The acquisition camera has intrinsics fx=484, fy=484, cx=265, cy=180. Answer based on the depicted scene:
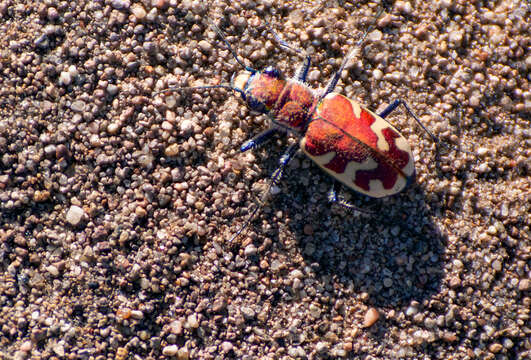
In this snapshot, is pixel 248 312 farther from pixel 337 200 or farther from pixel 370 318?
pixel 337 200

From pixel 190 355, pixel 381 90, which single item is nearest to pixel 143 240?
pixel 190 355

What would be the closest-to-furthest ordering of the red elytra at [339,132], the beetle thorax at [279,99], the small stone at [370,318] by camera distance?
the red elytra at [339,132] < the beetle thorax at [279,99] < the small stone at [370,318]

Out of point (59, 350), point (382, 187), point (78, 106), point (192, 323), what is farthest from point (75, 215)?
point (382, 187)

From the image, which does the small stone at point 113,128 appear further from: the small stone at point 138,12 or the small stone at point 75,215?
the small stone at point 138,12

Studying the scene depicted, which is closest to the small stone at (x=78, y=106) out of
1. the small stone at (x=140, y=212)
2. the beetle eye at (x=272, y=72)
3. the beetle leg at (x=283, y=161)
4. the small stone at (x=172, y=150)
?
the small stone at (x=172, y=150)

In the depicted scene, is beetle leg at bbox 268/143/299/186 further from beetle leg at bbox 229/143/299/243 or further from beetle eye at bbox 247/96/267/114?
beetle eye at bbox 247/96/267/114

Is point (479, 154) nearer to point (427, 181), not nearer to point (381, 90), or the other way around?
point (427, 181)

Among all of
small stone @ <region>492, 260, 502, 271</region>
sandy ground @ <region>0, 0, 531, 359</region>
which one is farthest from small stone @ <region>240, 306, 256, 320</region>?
small stone @ <region>492, 260, 502, 271</region>
